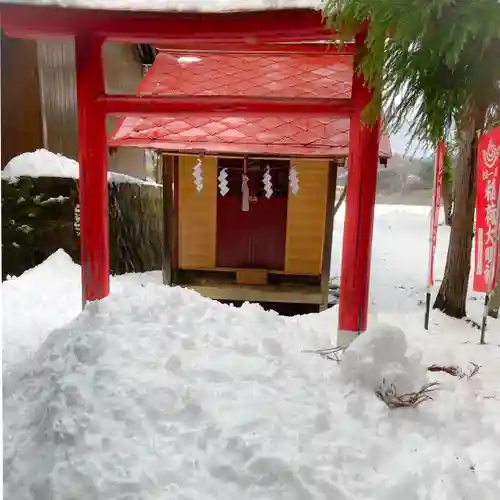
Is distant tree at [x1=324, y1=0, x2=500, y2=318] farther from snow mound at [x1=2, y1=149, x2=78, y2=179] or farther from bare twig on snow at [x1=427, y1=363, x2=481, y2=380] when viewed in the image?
snow mound at [x1=2, y1=149, x2=78, y2=179]

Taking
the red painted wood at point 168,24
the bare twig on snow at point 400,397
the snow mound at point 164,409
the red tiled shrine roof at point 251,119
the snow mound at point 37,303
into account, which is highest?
the red painted wood at point 168,24

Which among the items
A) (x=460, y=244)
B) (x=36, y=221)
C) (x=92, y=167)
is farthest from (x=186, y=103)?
(x=36, y=221)

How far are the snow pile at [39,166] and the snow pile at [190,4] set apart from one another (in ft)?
9.82

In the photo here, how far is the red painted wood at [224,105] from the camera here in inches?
115

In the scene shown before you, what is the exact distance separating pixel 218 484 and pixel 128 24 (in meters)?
2.65

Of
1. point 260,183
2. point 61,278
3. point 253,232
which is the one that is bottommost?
point 61,278

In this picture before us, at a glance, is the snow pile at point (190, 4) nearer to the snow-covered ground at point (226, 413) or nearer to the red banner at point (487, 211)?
the red banner at point (487, 211)

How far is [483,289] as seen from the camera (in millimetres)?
3211

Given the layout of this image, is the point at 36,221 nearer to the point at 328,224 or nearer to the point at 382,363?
the point at 328,224

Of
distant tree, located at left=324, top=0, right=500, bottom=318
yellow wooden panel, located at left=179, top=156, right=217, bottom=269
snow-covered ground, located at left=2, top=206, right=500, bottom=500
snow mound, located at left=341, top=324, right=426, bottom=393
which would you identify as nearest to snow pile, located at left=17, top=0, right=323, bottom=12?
distant tree, located at left=324, top=0, right=500, bottom=318

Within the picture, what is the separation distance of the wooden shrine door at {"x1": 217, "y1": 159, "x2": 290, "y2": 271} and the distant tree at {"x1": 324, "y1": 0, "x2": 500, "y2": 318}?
288cm

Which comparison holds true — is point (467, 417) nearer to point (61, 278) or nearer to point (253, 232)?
point (253, 232)

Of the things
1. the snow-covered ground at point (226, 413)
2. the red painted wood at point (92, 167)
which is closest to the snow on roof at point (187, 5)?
the red painted wood at point (92, 167)

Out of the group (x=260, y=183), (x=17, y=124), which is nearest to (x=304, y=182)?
(x=260, y=183)
